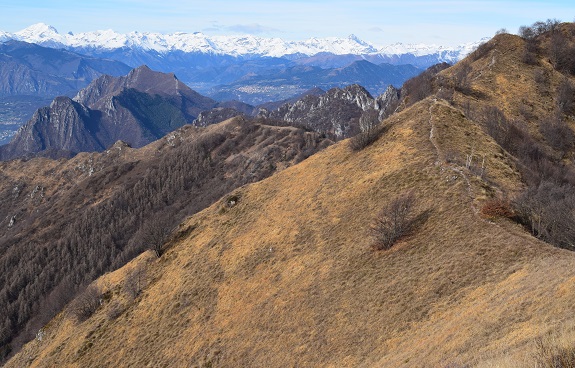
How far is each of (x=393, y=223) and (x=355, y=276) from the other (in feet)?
20.5

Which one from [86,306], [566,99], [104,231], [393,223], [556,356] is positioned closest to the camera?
[556,356]

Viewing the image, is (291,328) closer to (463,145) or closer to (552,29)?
(463,145)

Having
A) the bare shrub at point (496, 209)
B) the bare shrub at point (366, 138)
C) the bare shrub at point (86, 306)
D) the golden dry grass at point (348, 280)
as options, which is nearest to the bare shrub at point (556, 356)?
the golden dry grass at point (348, 280)

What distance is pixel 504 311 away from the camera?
68.0 ft

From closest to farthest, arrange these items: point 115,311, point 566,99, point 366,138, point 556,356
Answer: point 556,356 → point 115,311 → point 366,138 → point 566,99

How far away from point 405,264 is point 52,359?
46763 mm

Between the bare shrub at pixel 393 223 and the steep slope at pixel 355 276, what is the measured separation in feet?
2.36

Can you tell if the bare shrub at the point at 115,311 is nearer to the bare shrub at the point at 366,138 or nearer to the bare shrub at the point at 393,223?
the bare shrub at the point at 393,223

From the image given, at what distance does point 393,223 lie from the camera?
35.4m

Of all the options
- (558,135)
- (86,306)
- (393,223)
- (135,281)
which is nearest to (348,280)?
(393,223)

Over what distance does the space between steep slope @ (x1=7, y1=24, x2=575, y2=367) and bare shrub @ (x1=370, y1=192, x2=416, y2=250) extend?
2.36 feet

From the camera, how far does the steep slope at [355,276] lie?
22.5m

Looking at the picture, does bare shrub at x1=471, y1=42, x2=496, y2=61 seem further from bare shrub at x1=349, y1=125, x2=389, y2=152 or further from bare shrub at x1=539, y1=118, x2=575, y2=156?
bare shrub at x1=349, y1=125, x2=389, y2=152

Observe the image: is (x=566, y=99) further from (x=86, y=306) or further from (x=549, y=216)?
(x=86, y=306)
